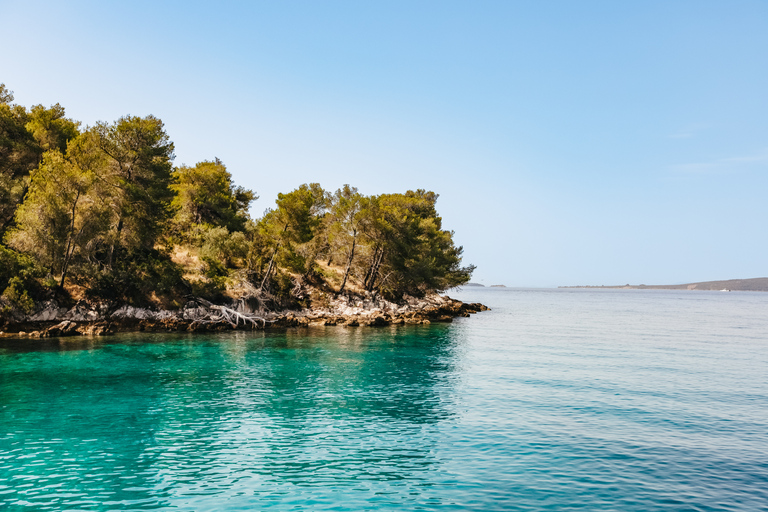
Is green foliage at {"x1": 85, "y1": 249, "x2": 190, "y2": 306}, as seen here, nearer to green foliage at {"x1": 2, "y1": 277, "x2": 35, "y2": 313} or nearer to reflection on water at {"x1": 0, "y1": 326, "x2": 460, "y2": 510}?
→ green foliage at {"x1": 2, "y1": 277, "x2": 35, "y2": 313}

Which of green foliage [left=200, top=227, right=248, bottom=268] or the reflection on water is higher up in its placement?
green foliage [left=200, top=227, right=248, bottom=268]

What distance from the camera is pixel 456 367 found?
33.8m

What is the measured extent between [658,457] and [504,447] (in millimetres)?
5264

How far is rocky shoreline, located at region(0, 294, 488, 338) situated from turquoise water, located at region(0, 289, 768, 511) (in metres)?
6.15

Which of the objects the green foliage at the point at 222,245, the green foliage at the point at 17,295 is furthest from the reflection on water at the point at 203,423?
the green foliage at the point at 222,245

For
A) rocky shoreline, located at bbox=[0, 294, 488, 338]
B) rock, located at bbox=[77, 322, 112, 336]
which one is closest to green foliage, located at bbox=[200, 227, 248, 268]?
rocky shoreline, located at bbox=[0, 294, 488, 338]

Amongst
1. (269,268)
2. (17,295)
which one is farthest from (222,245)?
(17,295)

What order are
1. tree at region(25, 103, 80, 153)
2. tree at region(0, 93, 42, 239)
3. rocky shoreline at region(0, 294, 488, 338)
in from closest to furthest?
rocky shoreline at region(0, 294, 488, 338) → tree at region(0, 93, 42, 239) → tree at region(25, 103, 80, 153)

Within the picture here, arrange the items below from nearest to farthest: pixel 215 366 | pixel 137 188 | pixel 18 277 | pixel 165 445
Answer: pixel 165 445 → pixel 215 366 → pixel 18 277 → pixel 137 188

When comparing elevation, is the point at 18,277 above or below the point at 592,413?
above

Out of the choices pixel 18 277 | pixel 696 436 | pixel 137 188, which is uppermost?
pixel 137 188

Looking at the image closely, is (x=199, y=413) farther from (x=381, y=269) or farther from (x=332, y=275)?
(x=381, y=269)

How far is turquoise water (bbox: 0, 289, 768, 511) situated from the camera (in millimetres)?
13477

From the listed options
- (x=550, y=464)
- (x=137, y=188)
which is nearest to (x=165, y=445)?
(x=550, y=464)
